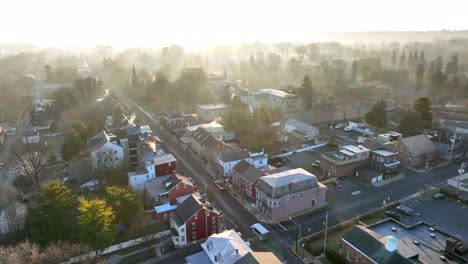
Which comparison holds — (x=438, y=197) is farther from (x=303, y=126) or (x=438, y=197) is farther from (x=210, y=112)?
(x=210, y=112)

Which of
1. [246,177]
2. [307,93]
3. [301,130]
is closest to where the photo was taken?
[246,177]

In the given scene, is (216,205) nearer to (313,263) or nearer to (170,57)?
(313,263)

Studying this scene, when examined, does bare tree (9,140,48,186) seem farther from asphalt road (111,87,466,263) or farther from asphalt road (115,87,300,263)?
asphalt road (111,87,466,263)

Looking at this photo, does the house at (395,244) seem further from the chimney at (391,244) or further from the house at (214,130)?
the house at (214,130)

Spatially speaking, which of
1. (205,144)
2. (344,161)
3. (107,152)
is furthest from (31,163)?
(344,161)

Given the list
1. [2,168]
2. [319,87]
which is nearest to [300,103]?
[319,87]

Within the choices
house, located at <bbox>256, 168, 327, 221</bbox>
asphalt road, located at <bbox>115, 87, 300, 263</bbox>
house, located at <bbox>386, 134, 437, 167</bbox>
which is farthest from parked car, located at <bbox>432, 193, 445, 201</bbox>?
asphalt road, located at <bbox>115, 87, 300, 263</bbox>
